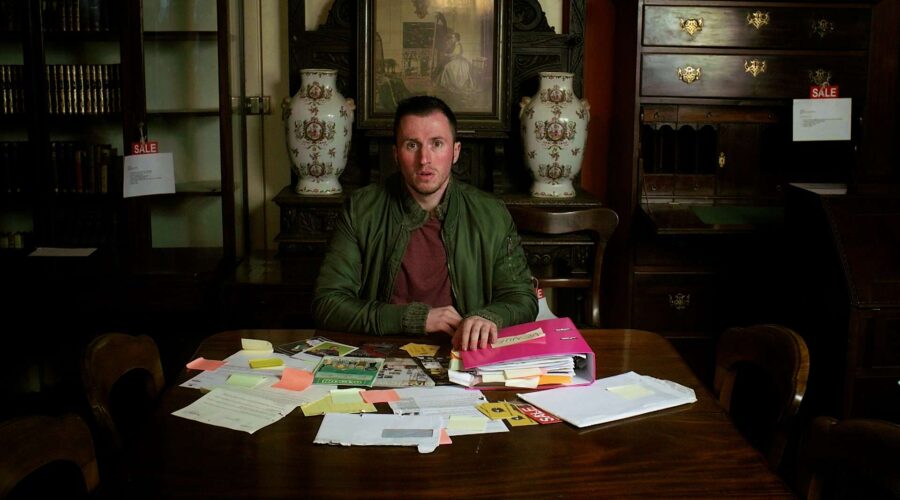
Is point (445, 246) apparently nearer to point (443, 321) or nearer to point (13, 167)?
point (443, 321)

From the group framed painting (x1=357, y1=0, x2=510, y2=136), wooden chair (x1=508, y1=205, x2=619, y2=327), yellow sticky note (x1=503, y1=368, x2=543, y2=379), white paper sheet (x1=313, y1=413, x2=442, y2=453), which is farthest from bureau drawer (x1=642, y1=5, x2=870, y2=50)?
white paper sheet (x1=313, y1=413, x2=442, y2=453)

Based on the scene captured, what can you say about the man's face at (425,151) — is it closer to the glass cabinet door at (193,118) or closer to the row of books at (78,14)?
the glass cabinet door at (193,118)

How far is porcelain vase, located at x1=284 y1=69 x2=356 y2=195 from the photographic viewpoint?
3.24 metres

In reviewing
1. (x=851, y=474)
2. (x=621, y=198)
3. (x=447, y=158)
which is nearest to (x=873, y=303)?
(x=621, y=198)

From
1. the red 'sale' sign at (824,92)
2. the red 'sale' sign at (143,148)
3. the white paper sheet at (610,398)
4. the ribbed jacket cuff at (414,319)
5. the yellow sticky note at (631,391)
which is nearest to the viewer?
the white paper sheet at (610,398)

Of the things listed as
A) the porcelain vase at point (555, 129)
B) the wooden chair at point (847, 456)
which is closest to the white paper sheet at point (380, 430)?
the wooden chair at point (847, 456)

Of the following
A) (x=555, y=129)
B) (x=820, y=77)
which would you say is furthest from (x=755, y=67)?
(x=555, y=129)

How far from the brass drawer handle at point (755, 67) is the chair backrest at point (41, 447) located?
2.78 metres

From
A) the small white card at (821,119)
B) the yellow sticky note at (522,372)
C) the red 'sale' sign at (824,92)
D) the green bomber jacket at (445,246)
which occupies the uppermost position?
the red 'sale' sign at (824,92)

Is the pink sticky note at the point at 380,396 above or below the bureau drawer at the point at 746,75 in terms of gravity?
below

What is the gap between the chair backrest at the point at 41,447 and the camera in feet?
3.72

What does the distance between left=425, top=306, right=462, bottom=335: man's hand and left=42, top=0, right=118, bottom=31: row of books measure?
2.04 metres

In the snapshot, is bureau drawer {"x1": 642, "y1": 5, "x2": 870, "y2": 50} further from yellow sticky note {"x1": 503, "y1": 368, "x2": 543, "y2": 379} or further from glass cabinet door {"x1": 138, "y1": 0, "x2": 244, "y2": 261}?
yellow sticky note {"x1": 503, "y1": 368, "x2": 543, "y2": 379}

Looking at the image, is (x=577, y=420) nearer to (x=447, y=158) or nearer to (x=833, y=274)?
(x=447, y=158)
